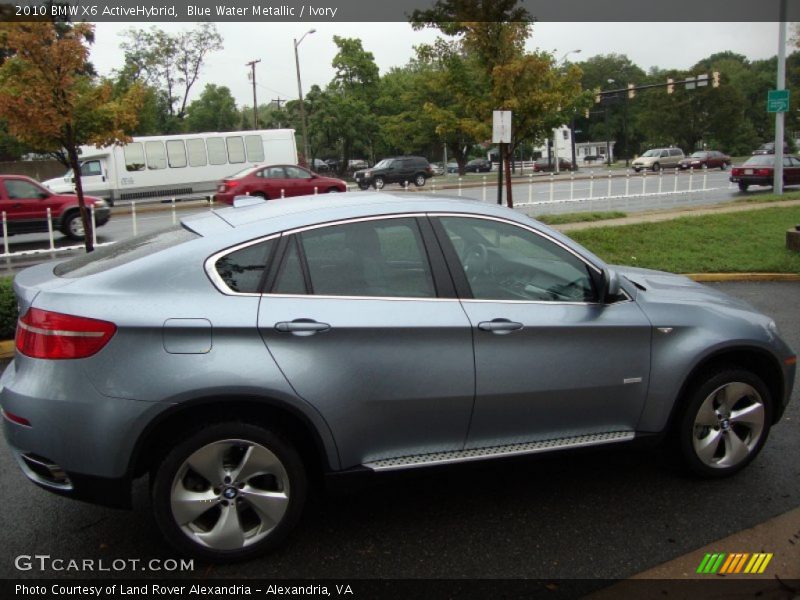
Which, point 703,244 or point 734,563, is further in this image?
point 703,244

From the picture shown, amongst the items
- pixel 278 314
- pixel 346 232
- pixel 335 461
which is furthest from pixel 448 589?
pixel 346 232

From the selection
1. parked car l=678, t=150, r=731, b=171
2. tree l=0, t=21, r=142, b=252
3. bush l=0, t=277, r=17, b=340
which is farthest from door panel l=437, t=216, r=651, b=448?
parked car l=678, t=150, r=731, b=171

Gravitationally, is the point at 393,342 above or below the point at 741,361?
above

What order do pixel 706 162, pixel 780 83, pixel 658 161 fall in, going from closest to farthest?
pixel 780 83 < pixel 658 161 < pixel 706 162

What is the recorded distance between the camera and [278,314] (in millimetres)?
3119

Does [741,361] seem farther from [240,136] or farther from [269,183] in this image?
[240,136]

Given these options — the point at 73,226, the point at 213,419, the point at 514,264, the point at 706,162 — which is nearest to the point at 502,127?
the point at 514,264

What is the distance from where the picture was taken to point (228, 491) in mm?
3096

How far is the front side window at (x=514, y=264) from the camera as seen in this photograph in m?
3.59

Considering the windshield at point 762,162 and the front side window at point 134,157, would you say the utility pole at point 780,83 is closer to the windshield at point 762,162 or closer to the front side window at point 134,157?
the windshield at point 762,162

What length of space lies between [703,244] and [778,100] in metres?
13.0

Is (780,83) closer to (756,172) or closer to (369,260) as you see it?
(756,172)

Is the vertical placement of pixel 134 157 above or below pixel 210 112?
below

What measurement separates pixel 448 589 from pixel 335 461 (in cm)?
72
